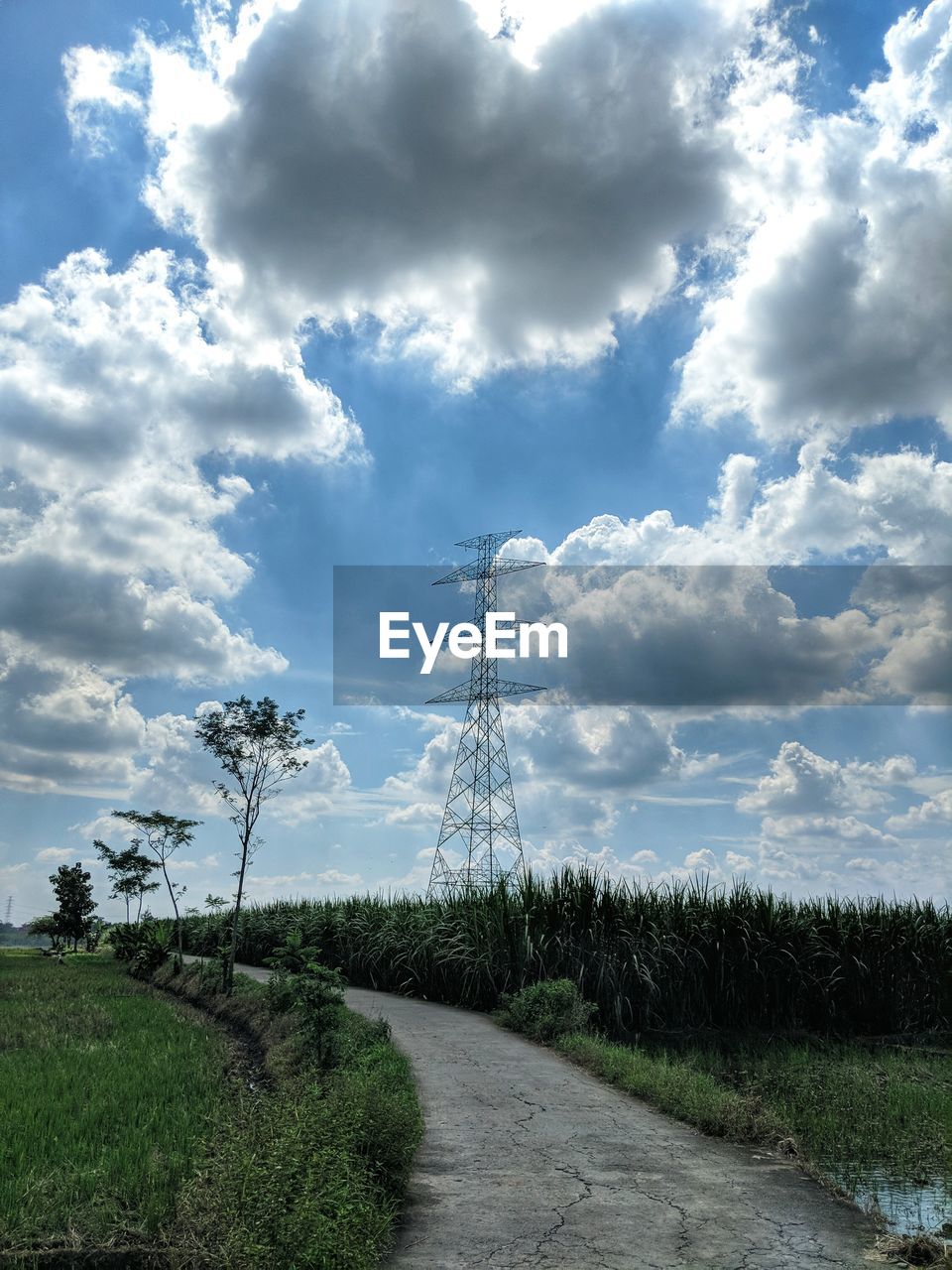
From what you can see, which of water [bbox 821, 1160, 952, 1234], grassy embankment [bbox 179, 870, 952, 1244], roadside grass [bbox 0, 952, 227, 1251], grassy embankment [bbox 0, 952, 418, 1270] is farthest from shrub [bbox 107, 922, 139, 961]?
water [bbox 821, 1160, 952, 1234]

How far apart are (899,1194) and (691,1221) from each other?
268 centimetres

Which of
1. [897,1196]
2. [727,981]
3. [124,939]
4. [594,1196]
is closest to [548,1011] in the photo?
[727,981]

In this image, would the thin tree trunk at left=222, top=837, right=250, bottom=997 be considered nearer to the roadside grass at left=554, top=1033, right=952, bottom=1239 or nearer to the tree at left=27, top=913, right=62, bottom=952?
the roadside grass at left=554, top=1033, right=952, bottom=1239

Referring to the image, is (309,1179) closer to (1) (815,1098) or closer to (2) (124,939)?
(1) (815,1098)

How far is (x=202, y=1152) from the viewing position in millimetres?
6574

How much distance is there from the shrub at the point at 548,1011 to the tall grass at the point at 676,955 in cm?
142

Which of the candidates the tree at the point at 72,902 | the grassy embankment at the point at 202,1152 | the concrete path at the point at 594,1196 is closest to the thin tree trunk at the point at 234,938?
the grassy embankment at the point at 202,1152

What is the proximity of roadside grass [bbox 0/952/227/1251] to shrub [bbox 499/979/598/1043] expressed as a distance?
3.93m

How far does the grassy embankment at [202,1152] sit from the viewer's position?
15.4 ft

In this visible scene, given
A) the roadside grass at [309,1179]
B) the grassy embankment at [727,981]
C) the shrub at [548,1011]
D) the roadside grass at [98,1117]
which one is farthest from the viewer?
the shrub at [548,1011]

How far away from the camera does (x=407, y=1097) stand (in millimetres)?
7199

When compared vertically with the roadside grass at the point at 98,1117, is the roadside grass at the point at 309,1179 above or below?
above

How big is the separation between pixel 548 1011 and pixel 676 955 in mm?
3621

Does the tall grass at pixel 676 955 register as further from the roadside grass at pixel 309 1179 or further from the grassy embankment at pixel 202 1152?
the roadside grass at pixel 309 1179
